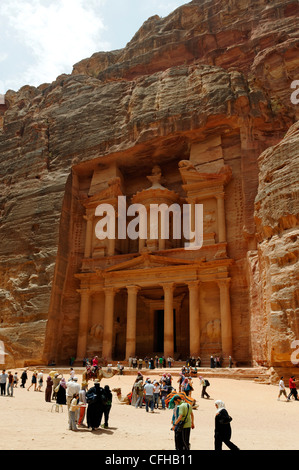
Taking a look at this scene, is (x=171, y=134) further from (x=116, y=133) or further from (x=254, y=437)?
(x=254, y=437)

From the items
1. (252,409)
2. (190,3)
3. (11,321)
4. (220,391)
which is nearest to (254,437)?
(252,409)

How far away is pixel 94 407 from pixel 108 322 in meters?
21.1

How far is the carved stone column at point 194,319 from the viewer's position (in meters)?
27.2

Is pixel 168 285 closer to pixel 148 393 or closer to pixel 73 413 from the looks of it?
pixel 148 393

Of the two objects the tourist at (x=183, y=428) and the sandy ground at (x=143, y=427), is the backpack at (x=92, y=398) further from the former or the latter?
the tourist at (x=183, y=428)

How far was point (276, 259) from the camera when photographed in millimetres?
18828

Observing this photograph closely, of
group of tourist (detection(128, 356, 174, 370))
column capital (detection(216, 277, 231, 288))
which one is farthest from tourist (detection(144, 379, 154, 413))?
column capital (detection(216, 277, 231, 288))

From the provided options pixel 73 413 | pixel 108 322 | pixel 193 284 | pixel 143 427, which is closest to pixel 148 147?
pixel 193 284

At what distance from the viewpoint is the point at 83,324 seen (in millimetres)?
31359
